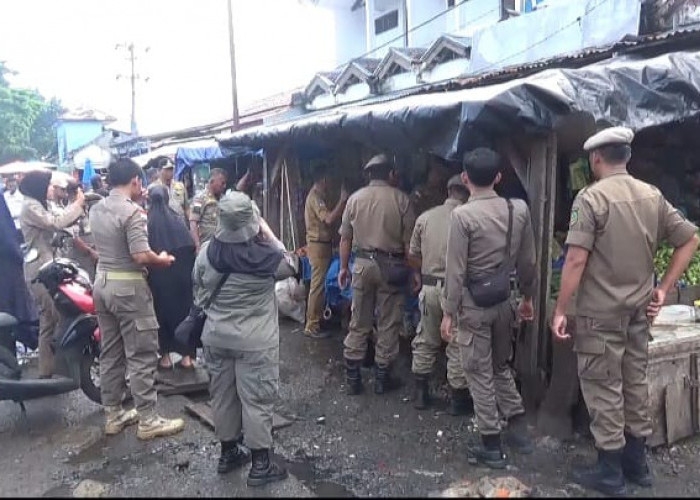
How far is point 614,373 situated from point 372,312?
246 centimetres

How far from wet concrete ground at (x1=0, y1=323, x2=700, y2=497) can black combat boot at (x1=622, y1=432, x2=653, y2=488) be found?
77 millimetres

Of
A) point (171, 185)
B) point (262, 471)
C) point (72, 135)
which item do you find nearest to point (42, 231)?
point (171, 185)

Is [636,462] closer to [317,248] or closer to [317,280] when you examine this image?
[317,280]

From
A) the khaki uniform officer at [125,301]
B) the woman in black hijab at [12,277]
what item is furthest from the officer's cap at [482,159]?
the woman in black hijab at [12,277]

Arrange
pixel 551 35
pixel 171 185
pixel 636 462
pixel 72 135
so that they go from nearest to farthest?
pixel 636 462 < pixel 171 185 < pixel 551 35 < pixel 72 135

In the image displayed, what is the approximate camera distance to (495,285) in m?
3.80

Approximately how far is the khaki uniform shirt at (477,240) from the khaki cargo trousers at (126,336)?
85.5 inches

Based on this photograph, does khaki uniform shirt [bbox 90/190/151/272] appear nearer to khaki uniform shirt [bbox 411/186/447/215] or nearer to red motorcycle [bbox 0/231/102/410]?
red motorcycle [bbox 0/231/102/410]

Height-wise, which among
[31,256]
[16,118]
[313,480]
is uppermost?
[16,118]

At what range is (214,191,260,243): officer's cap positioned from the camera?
3.58m

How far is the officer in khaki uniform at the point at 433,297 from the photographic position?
4.79 metres

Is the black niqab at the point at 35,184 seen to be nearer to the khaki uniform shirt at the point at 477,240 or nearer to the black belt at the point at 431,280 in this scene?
the black belt at the point at 431,280

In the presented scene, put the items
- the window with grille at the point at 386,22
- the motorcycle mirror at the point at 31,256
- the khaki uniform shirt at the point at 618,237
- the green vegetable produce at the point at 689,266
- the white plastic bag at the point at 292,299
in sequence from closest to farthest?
the khaki uniform shirt at the point at 618,237 < the green vegetable produce at the point at 689,266 < the motorcycle mirror at the point at 31,256 < the white plastic bag at the point at 292,299 < the window with grille at the point at 386,22

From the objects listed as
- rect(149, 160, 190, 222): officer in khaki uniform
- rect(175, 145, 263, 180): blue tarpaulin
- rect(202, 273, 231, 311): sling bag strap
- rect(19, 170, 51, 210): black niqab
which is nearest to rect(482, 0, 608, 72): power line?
rect(175, 145, 263, 180): blue tarpaulin
